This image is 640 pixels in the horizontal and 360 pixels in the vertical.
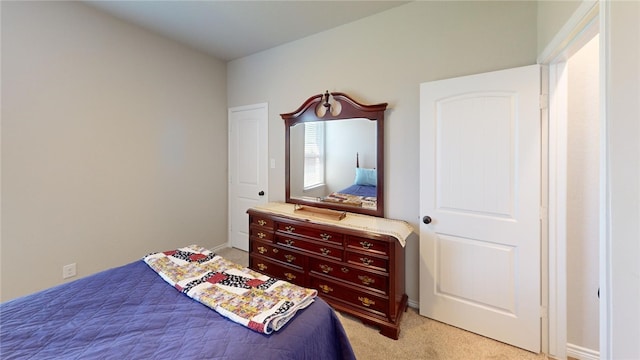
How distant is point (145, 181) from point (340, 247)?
230cm

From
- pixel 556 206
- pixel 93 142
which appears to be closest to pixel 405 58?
pixel 556 206

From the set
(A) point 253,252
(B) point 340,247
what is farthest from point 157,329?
(A) point 253,252

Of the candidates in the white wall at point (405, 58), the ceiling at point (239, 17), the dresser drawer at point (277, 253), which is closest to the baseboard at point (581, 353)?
the white wall at point (405, 58)

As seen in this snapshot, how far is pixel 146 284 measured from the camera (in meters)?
1.34

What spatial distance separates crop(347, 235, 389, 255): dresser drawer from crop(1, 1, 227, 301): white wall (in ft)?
7.54

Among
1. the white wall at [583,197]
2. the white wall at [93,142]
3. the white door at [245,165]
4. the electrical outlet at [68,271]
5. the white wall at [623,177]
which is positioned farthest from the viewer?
the white door at [245,165]

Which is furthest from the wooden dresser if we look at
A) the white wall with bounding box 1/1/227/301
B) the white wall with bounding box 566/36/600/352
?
the white wall with bounding box 1/1/227/301

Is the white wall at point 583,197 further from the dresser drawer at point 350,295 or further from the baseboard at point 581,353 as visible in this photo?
the dresser drawer at point 350,295

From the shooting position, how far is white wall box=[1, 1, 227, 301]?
200 centimetres

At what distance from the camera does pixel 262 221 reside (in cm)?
258

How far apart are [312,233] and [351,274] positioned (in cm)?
48

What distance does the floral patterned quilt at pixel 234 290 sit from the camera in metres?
1.03

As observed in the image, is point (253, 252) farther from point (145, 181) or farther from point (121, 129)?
Answer: point (121, 129)

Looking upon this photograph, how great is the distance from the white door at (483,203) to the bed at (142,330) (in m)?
1.25
